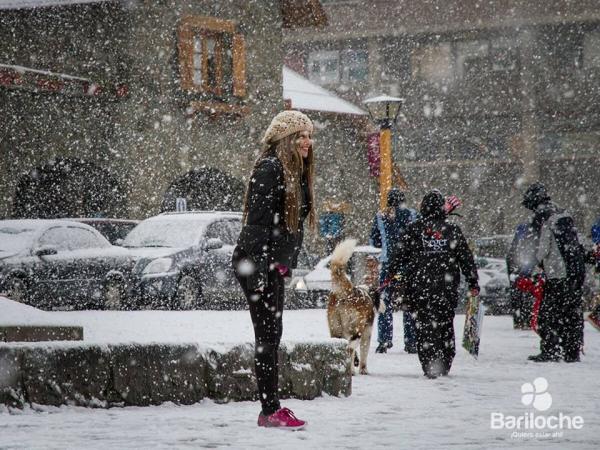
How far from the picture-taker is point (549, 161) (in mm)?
41844

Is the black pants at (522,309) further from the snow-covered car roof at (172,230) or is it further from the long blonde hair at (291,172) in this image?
the long blonde hair at (291,172)

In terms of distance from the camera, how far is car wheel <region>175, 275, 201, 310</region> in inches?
691

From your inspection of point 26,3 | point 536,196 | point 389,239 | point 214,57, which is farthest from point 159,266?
point 214,57

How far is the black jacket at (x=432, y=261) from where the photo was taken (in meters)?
10.2

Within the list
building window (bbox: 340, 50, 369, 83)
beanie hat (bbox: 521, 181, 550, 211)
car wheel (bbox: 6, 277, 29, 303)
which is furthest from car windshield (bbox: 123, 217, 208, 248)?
building window (bbox: 340, 50, 369, 83)

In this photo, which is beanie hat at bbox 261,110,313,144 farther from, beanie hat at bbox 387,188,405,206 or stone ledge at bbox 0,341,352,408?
beanie hat at bbox 387,188,405,206

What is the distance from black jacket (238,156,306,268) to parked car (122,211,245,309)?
432 inches

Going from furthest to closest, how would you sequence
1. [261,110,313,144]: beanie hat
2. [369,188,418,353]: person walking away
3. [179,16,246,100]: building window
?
[179,16,246,100]: building window < [369,188,418,353]: person walking away < [261,110,313,144]: beanie hat

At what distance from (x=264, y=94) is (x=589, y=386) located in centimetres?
1872

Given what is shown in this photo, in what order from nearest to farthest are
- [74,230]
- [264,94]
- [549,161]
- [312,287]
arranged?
[74,230] → [312,287] → [264,94] → [549,161]

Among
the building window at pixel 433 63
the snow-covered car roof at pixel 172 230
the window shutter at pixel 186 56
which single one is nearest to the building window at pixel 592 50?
the building window at pixel 433 63

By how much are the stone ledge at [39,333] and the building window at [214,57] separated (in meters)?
17.8

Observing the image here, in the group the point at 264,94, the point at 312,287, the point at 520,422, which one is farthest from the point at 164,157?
the point at 520,422

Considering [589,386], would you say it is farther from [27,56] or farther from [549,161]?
[549,161]
